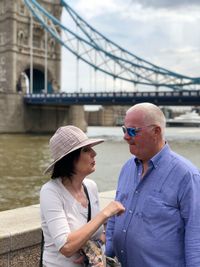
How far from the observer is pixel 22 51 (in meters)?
55.9

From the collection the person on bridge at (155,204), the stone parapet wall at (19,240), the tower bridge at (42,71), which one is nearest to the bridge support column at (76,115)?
the tower bridge at (42,71)

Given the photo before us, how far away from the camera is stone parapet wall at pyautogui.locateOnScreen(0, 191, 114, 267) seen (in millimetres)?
3045

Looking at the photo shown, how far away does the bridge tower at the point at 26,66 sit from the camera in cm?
5009

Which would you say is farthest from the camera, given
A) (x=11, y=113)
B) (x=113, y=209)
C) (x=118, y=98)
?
(x=11, y=113)

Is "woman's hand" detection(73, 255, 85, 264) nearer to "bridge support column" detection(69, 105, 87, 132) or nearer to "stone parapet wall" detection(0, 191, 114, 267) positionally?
"stone parapet wall" detection(0, 191, 114, 267)

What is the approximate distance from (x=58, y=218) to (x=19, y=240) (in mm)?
962

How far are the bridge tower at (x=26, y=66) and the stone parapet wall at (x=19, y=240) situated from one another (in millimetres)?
45892

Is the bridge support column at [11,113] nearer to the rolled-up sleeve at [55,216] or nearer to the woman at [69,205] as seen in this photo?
the woman at [69,205]

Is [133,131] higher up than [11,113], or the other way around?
[133,131]

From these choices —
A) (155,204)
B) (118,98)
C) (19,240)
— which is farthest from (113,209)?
(118,98)

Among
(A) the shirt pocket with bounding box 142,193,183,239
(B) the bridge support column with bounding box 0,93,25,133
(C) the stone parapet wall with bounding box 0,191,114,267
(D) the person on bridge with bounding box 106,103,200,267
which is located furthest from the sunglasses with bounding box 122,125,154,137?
(B) the bridge support column with bounding box 0,93,25,133

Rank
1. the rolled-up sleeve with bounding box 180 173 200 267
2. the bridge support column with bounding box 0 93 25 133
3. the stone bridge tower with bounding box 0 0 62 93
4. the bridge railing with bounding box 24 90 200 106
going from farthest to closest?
the stone bridge tower with bounding box 0 0 62 93
the bridge support column with bounding box 0 93 25 133
the bridge railing with bounding box 24 90 200 106
the rolled-up sleeve with bounding box 180 173 200 267

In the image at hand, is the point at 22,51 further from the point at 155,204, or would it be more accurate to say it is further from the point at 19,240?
the point at 155,204

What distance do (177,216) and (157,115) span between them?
452mm
